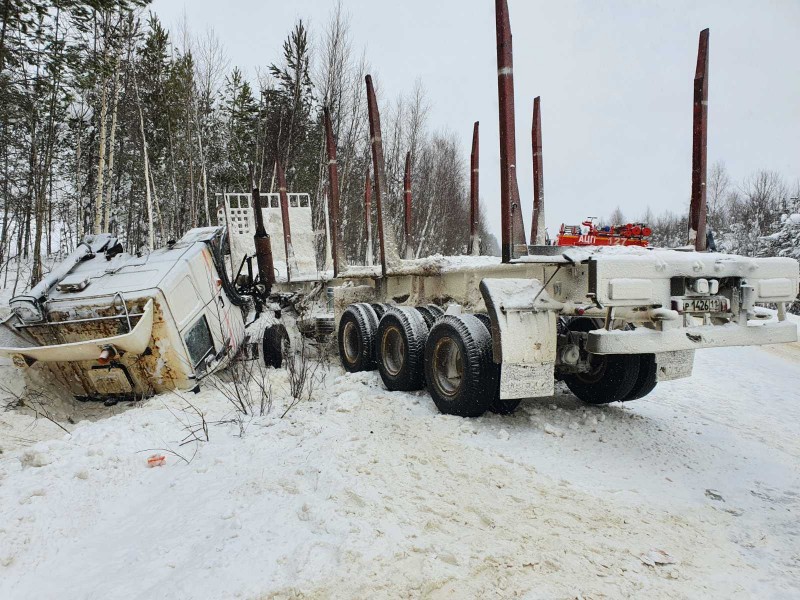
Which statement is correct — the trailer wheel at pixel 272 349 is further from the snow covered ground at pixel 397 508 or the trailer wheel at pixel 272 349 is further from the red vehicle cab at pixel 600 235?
the red vehicle cab at pixel 600 235

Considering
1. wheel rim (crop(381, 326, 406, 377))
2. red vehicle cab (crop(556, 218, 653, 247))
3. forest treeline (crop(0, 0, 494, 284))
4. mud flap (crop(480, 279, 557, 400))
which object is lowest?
wheel rim (crop(381, 326, 406, 377))

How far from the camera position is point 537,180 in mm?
8594

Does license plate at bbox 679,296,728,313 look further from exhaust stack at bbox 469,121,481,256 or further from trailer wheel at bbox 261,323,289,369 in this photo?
exhaust stack at bbox 469,121,481,256

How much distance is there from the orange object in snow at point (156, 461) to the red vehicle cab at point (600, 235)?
22.6 ft

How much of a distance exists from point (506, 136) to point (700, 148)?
108 inches

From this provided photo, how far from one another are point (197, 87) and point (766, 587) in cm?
2606

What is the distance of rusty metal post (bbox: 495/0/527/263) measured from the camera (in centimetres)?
465

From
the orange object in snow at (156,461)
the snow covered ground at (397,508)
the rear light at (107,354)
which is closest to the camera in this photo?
the snow covered ground at (397,508)

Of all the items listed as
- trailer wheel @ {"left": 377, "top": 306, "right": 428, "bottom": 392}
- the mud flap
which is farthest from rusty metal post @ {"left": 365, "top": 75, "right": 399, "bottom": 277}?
the mud flap

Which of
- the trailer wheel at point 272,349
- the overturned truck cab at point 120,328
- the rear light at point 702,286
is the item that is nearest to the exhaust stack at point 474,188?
the trailer wheel at point 272,349

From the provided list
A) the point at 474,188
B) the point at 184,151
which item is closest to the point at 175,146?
the point at 184,151

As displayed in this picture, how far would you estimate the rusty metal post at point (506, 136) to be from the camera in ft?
15.3

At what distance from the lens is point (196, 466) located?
326 centimetres

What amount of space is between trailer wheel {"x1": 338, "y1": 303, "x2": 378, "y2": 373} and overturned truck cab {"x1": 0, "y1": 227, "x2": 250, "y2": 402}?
1.72 m
